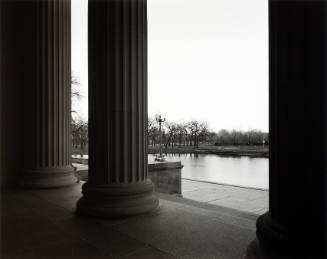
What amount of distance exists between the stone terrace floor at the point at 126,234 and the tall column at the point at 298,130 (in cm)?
193

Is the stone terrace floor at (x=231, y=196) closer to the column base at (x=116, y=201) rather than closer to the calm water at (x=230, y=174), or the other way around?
the calm water at (x=230, y=174)

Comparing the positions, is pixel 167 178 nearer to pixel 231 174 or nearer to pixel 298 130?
pixel 231 174

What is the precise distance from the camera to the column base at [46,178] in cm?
1645

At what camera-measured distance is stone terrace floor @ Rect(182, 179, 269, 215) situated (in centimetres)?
2884

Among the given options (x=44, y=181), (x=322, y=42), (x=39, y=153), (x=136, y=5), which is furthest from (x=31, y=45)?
(x=322, y=42)

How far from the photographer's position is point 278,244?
230 inches

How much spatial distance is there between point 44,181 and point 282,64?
48.1 ft

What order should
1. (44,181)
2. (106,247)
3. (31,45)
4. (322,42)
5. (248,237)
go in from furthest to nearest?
(31,45) → (44,181) → (248,237) → (106,247) → (322,42)

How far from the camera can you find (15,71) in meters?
18.5

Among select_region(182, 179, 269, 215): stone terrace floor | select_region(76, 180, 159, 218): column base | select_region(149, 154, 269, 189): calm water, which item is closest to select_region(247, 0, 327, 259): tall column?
select_region(76, 180, 159, 218): column base

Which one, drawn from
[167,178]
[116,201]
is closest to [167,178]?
[167,178]

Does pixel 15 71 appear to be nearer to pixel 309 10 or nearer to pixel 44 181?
pixel 44 181

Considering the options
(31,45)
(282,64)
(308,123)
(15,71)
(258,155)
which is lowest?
(258,155)

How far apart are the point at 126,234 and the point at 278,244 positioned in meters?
4.67
